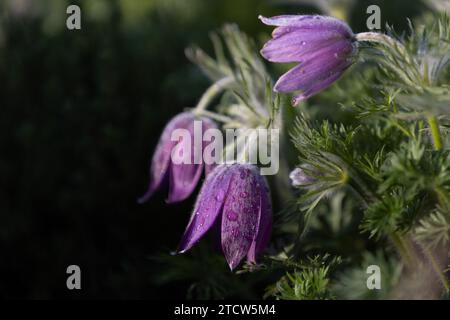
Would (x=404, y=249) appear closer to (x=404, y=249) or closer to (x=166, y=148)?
(x=404, y=249)

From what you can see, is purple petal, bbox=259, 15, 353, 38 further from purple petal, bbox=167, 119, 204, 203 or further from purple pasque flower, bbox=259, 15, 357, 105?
purple petal, bbox=167, 119, 204, 203

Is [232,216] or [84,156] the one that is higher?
[84,156]

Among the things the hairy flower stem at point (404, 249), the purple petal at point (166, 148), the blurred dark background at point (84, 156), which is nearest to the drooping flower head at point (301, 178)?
the hairy flower stem at point (404, 249)

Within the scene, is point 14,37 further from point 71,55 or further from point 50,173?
point 50,173

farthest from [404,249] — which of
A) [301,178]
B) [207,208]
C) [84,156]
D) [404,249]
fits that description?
[84,156]

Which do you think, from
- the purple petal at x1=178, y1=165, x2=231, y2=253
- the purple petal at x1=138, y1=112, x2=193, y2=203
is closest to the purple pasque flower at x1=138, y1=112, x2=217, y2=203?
the purple petal at x1=138, y1=112, x2=193, y2=203

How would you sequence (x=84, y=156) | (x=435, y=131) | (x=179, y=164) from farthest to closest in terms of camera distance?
(x=84, y=156) < (x=179, y=164) < (x=435, y=131)

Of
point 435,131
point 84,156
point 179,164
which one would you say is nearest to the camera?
point 435,131
